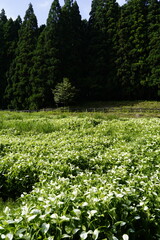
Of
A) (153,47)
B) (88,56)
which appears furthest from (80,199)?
(88,56)

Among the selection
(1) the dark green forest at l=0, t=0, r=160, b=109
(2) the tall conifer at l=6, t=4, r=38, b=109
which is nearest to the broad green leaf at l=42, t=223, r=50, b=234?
(1) the dark green forest at l=0, t=0, r=160, b=109

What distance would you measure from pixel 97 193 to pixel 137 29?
123ft

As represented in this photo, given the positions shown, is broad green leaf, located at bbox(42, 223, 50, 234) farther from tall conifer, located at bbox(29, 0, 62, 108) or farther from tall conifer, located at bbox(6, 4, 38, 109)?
tall conifer, located at bbox(6, 4, 38, 109)

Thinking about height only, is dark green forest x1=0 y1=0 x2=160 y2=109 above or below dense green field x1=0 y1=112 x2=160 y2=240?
above

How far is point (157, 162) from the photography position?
5.54 metres

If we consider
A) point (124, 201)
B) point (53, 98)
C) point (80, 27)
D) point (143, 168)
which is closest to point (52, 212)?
point (124, 201)

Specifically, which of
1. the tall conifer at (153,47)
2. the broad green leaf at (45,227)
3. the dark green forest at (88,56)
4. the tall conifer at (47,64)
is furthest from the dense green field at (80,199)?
the dark green forest at (88,56)

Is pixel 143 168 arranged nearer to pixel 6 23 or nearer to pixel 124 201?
pixel 124 201

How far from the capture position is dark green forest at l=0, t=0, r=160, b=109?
33344 millimetres

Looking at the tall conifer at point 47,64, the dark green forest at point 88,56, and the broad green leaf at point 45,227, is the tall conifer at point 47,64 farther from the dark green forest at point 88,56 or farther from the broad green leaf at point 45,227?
the broad green leaf at point 45,227

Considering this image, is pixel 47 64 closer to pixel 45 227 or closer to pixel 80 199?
pixel 80 199

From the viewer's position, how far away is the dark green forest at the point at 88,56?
33.3 meters

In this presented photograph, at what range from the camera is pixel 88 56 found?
3859 centimetres

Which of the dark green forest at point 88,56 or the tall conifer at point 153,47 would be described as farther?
the dark green forest at point 88,56
